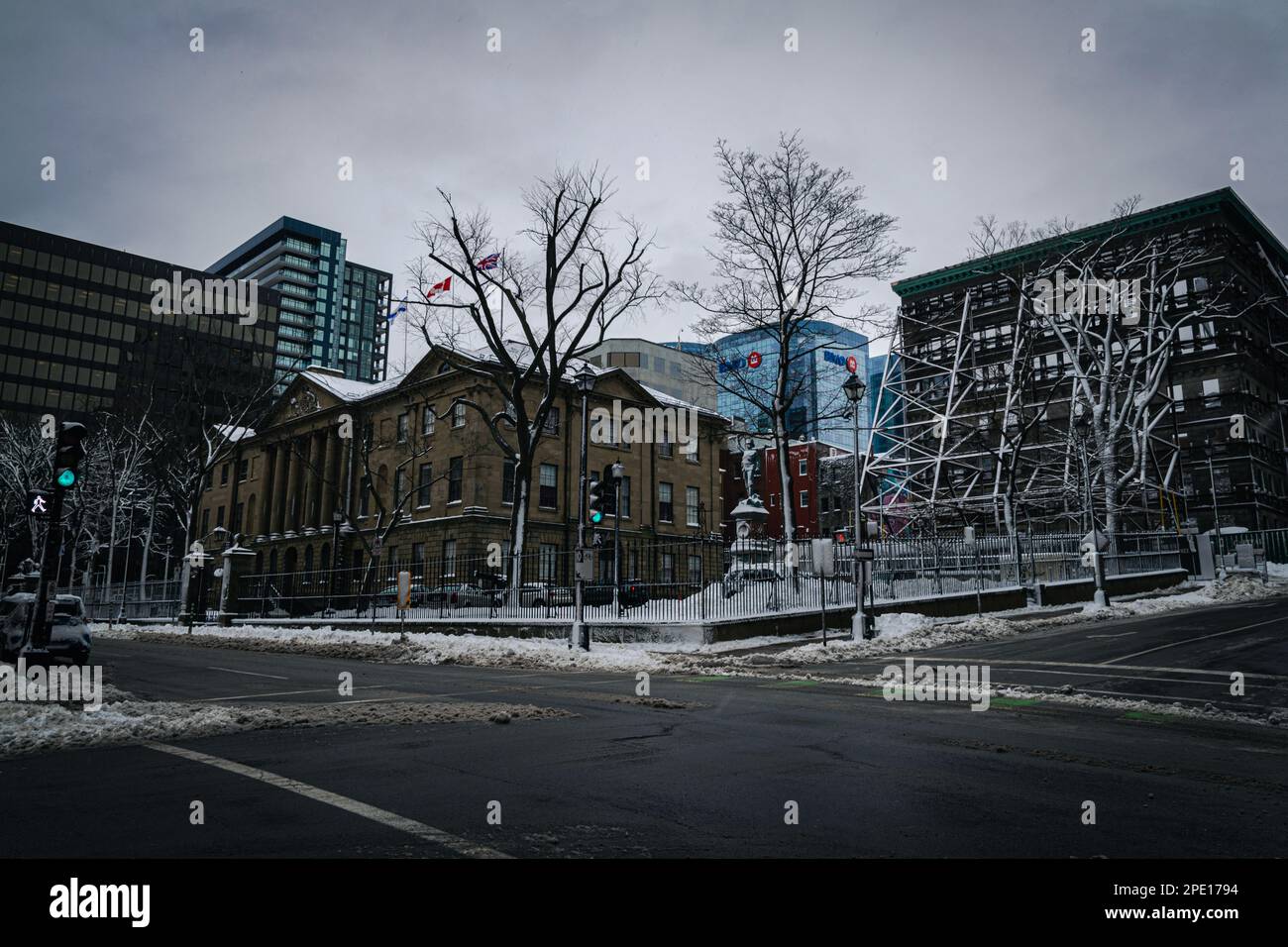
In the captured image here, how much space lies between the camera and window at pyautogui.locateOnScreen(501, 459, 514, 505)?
152ft

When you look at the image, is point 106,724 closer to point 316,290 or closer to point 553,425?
point 553,425

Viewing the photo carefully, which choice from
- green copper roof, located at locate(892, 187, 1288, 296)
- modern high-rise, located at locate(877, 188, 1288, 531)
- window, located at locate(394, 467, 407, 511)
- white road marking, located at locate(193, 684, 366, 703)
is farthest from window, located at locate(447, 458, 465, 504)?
white road marking, located at locate(193, 684, 366, 703)

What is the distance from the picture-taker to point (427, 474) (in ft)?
159

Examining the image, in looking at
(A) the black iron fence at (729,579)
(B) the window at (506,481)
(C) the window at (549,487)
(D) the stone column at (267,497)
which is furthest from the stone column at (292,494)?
(A) the black iron fence at (729,579)

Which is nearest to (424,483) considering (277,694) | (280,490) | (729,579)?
(280,490)

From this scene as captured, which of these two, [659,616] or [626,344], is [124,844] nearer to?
[659,616]

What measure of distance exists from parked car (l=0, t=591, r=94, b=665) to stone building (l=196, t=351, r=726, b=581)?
2278cm

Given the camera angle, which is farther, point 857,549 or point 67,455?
point 857,549

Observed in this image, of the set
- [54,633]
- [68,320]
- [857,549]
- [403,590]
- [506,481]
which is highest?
[68,320]

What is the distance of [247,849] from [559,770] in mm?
2521

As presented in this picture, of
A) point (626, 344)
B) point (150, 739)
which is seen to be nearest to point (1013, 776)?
point (150, 739)

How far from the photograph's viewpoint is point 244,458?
2606 inches

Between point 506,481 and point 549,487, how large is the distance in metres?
2.66

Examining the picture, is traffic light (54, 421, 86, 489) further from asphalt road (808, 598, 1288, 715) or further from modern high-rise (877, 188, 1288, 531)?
modern high-rise (877, 188, 1288, 531)
